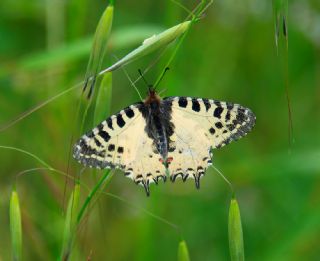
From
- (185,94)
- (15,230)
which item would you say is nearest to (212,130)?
(15,230)

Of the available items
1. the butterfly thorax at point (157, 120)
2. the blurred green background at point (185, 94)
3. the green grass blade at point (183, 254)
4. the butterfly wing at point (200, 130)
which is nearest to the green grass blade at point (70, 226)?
the green grass blade at point (183, 254)

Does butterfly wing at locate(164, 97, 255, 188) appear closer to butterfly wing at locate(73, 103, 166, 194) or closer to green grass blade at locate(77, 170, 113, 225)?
butterfly wing at locate(73, 103, 166, 194)

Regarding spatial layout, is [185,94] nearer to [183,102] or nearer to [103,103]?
[183,102]

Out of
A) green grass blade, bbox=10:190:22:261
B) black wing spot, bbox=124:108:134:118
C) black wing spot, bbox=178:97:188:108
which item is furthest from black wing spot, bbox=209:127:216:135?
green grass blade, bbox=10:190:22:261

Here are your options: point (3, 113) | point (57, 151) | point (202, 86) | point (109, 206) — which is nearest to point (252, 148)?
point (202, 86)

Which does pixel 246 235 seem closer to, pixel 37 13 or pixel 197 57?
pixel 197 57
